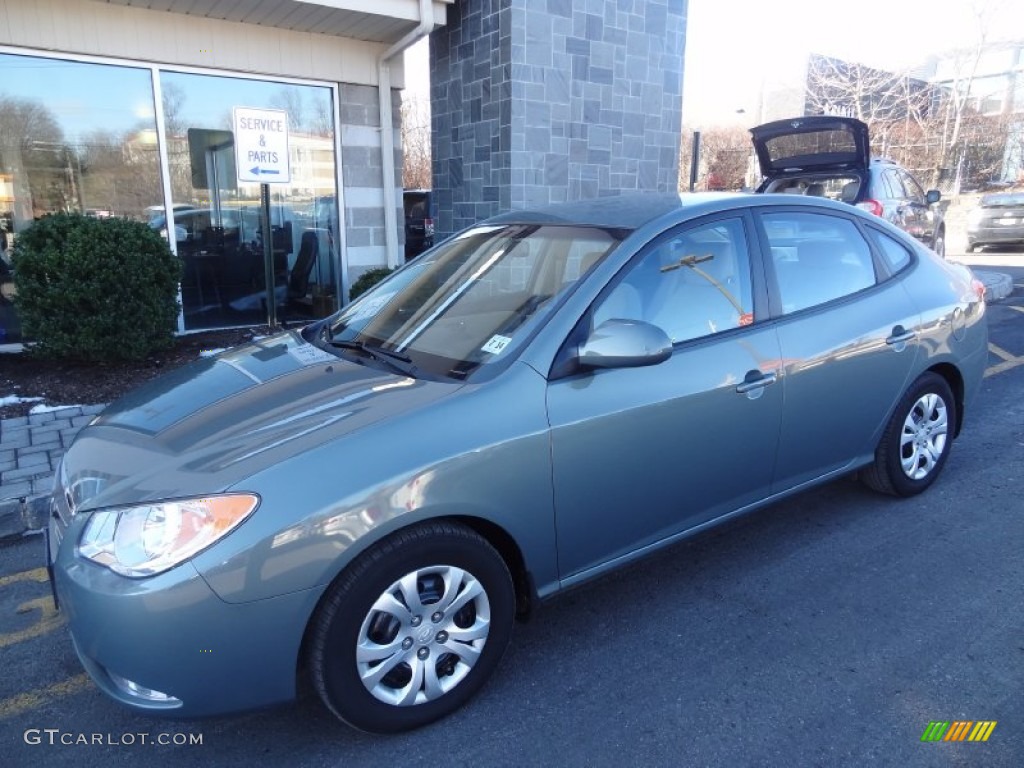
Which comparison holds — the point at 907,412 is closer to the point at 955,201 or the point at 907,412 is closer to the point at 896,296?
the point at 896,296

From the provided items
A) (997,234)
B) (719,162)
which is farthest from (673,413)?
(719,162)

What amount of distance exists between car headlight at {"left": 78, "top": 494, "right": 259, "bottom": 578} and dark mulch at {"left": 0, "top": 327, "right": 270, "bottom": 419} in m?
4.14

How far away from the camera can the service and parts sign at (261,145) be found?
20.3 feet

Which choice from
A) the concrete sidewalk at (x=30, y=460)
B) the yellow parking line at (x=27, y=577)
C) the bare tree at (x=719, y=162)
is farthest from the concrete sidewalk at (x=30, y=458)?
the bare tree at (x=719, y=162)

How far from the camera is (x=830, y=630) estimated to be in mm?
2789

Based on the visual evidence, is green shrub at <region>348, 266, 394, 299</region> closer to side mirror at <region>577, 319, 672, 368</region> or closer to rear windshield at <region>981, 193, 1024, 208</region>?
side mirror at <region>577, 319, 672, 368</region>

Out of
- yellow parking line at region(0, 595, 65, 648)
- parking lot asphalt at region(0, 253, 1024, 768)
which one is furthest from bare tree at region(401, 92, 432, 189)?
parking lot asphalt at region(0, 253, 1024, 768)

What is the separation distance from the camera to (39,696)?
2.53 m

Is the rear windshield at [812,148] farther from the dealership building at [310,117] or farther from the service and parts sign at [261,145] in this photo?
the service and parts sign at [261,145]

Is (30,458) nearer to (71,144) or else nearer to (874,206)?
(71,144)

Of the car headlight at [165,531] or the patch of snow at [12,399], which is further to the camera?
the patch of snow at [12,399]

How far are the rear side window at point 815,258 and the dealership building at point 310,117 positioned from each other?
4796mm

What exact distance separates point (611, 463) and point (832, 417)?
133 cm

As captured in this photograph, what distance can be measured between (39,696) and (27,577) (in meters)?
1.06
